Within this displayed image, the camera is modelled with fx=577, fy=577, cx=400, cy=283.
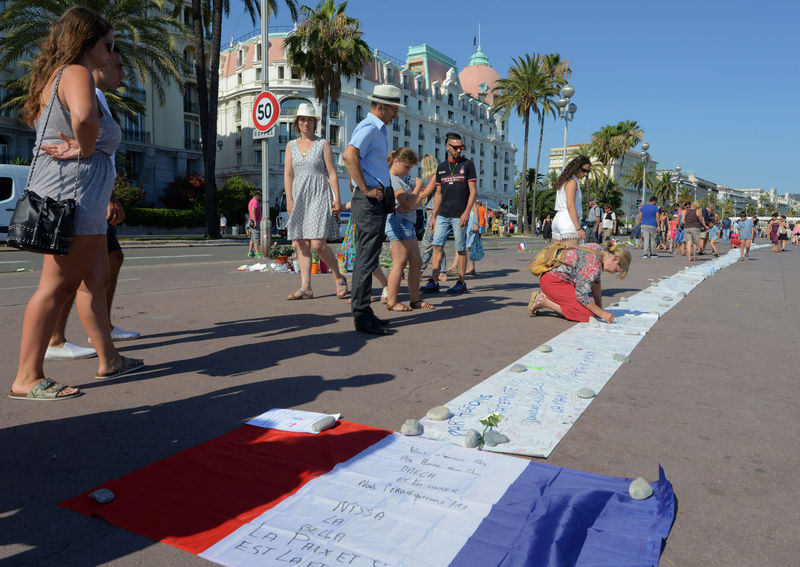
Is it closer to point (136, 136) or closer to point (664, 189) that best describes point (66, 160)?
point (136, 136)

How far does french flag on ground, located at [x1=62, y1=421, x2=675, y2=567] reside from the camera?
66.9 inches

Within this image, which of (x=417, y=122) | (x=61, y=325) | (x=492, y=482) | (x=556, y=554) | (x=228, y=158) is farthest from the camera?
(x=417, y=122)

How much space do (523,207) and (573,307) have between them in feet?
154

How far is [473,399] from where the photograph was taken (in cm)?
316

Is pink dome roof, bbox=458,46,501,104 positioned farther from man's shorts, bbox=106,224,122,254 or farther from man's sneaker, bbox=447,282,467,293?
man's shorts, bbox=106,224,122,254

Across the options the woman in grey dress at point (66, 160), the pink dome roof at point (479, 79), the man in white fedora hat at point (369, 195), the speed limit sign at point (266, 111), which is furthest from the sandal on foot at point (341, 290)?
the pink dome roof at point (479, 79)

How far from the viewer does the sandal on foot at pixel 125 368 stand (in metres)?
3.46

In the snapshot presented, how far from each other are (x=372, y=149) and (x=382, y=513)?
12.2ft

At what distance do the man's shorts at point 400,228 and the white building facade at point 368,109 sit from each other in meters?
19.5

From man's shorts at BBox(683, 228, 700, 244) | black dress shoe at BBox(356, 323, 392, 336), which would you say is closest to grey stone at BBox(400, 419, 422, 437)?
black dress shoe at BBox(356, 323, 392, 336)

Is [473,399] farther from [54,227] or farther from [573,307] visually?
[573,307]

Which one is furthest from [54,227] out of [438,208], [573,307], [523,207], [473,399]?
[523,207]

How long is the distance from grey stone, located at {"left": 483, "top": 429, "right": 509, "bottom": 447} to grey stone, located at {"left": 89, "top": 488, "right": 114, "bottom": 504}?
147 centimetres

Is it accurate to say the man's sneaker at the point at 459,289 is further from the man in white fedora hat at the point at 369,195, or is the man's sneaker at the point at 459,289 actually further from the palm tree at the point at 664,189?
the palm tree at the point at 664,189
